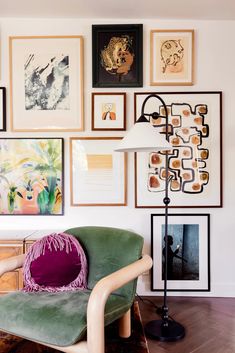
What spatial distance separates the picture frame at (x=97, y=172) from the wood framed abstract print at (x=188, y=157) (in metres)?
0.16

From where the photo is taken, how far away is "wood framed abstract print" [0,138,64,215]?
2.59 metres

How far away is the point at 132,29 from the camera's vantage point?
101 inches

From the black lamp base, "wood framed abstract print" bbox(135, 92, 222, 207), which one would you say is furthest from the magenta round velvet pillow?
"wood framed abstract print" bbox(135, 92, 222, 207)

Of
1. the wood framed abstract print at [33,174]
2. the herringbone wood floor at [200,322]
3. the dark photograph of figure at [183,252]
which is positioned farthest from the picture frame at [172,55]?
the herringbone wood floor at [200,322]

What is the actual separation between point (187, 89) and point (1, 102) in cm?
166

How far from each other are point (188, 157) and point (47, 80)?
56.1 inches

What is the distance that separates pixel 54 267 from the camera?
175 centimetres

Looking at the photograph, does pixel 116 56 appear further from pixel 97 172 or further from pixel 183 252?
pixel 183 252

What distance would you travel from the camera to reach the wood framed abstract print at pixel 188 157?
8.43 feet

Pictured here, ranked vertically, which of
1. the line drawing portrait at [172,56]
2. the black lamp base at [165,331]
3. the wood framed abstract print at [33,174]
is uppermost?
the line drawing portrait at [172,56]

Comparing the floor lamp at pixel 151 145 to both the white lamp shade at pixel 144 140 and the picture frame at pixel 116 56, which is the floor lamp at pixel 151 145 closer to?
the white lamp shade at pixel 144 140

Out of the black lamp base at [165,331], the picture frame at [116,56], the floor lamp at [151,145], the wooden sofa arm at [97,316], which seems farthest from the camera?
the picture frame at [116,56]

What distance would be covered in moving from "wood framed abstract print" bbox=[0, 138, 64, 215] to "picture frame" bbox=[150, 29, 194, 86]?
3.66 ft

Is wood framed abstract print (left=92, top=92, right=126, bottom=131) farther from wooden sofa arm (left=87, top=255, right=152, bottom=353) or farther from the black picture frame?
wooden sofa arm (left=87, top=255, right=152, bottom=353)
